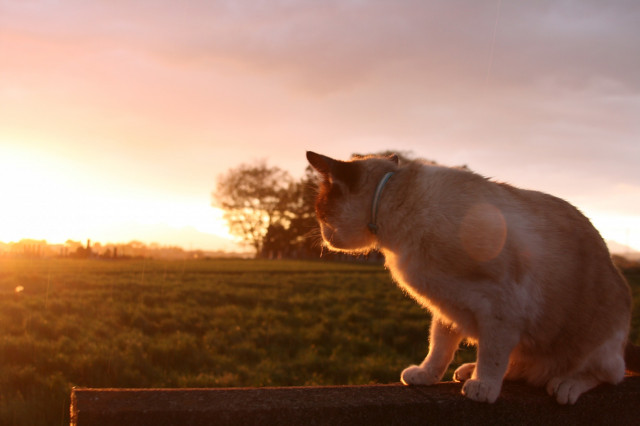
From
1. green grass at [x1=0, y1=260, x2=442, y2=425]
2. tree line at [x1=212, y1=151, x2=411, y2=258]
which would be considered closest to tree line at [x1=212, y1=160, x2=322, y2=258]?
tree line at [x1=212, y1=151, x2=411, y2=258]

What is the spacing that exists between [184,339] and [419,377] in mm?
6382

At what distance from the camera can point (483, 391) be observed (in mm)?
3342

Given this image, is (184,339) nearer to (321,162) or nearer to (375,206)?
(321,162)

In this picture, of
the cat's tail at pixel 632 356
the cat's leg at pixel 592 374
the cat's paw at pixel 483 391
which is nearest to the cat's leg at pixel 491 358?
the cat's paw at pixel 483 391

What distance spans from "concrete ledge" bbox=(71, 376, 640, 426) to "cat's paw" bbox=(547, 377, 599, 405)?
6cm

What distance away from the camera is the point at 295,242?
63.4m

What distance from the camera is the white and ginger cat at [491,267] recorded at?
10.9 feet

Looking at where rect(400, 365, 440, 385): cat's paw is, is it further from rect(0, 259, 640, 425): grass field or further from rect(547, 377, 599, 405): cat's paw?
rect(0, 259, 640, 425): grass field

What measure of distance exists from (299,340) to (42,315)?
5.15 metres

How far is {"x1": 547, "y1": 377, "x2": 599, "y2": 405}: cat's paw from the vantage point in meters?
3.63

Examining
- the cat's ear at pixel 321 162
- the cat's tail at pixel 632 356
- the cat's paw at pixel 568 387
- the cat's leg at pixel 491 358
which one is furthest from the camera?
the cat's tail at pixel 632 356

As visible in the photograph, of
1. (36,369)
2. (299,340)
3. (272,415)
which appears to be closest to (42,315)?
(36,369)

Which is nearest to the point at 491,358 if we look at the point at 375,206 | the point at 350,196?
the point at 375,206

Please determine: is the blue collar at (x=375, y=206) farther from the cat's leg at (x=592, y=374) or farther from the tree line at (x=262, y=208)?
the tree line at (x=262, y=208)
